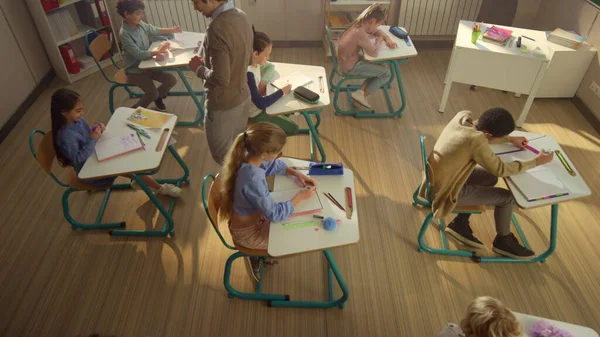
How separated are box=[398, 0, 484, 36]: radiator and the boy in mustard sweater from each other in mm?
2766

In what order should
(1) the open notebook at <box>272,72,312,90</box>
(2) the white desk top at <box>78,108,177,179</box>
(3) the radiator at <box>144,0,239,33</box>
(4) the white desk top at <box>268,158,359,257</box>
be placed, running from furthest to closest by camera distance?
(3) the radiator at <box>144,0,239,33</box> → (1) the open notebook at <box>272,72,312,90</box> → (2) the white desk top at <box>78,108,177,179</box> → (4) the white desk top at <box>268,158,359,257</box>

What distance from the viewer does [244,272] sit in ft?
8.63

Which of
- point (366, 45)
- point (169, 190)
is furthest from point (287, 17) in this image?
point (169, 190)

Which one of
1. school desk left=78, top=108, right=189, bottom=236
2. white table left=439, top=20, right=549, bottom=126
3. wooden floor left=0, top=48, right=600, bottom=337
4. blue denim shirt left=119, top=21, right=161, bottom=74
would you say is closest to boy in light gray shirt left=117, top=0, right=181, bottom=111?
blue denim shirt left=119, top=21, right=161, bottom=74

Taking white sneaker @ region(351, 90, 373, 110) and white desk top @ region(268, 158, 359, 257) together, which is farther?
white sneaker @ region(351, 90, 373, 110)

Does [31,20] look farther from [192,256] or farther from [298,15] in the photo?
[192,256]

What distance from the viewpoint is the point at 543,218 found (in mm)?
2971

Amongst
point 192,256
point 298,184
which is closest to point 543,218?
point 298,184

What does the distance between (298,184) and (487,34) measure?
8.49 ft

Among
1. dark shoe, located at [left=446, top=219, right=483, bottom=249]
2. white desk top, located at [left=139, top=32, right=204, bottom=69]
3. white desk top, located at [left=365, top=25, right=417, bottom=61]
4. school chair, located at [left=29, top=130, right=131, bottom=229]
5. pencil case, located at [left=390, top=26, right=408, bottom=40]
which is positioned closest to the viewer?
school chair, located at [left=29, top=130, right=131, bottom=229]

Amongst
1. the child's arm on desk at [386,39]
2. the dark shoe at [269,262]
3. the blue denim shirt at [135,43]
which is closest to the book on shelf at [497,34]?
the child's arm on desk at [386,39]

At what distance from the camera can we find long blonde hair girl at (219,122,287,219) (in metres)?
1.88

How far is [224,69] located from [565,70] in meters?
3.41

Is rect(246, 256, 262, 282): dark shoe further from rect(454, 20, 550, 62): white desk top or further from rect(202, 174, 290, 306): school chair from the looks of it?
rect(454, 20, 550, 62): white desk top
